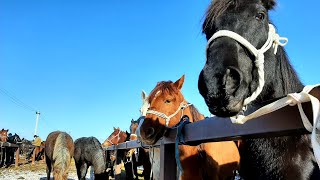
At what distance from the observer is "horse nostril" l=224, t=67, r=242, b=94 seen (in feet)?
4.82

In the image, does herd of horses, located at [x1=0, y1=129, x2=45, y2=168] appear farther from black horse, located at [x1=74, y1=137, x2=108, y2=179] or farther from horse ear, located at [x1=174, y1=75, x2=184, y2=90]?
horse ear, located at [x1=174, y1=75, x2=184, y2=90]

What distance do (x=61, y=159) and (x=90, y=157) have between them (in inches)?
36.4

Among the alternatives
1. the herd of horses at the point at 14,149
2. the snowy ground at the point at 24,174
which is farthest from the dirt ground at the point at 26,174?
the herd of horses at the point at 14,149

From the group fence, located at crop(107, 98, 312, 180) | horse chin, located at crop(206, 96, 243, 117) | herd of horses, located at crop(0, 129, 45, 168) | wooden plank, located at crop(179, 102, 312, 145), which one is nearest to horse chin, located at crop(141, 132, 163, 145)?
fence, located at crop(107, 98, 312, 180)

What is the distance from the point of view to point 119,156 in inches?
350

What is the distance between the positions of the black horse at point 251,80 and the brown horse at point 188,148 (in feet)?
3.14

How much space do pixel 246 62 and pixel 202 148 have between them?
1944 mm

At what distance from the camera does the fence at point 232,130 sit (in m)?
1.25

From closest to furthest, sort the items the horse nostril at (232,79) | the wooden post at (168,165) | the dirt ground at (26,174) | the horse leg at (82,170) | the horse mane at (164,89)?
the horse nostril at (232,79) → the wooden post at (168,165) → the horse mane at (164,89) → the horse leg at (82,170) → the dirt ground at (26,174)

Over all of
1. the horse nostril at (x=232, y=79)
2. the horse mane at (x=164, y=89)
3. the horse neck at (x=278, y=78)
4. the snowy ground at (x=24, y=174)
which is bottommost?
the snowy ground at (x=24, y=174)

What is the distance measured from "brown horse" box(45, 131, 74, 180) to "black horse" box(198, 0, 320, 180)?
8235 millimetres

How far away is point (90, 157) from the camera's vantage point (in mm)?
10062

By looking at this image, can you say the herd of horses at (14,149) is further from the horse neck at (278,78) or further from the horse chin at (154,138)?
the horse neck at (278,78)

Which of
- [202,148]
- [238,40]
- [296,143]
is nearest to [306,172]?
[296,143]
